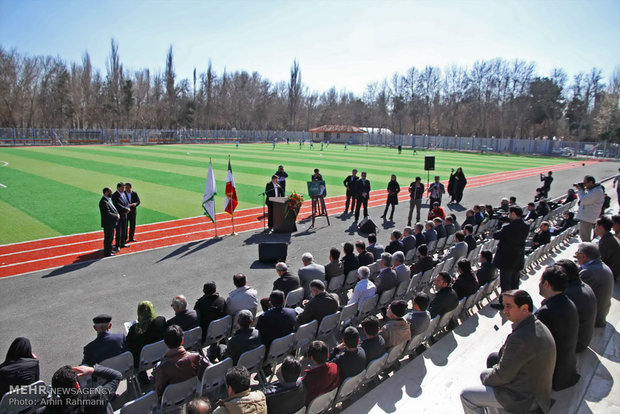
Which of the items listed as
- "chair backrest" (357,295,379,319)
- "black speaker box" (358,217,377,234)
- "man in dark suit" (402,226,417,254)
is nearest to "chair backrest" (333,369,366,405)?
"chair backrest" (357,295,379,319)

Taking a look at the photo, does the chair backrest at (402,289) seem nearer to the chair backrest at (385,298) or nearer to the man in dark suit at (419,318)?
the chair backrest at (385,298)

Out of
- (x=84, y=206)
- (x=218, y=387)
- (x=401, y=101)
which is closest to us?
(x=218, y=387)

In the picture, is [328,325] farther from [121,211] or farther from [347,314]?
[121,211]

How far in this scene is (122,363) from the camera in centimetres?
479

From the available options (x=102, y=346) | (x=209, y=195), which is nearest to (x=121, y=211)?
(x=209, y=195)

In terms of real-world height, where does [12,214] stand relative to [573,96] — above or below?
below

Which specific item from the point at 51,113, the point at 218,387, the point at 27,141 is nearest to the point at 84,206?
the point at 218,387

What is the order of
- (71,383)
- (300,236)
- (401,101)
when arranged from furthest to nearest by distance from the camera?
(401,101)
(300,236)
(71,383)

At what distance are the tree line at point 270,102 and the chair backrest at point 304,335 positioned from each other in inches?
3336

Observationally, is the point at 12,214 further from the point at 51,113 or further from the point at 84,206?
the point at 51,113

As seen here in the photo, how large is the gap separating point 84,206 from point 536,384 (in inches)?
721

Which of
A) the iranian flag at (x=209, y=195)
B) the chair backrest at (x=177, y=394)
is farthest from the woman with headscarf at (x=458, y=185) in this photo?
the chair backrest at (x=177, y=394)

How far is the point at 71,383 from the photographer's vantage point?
360cm

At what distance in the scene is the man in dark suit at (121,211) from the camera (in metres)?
11.8
